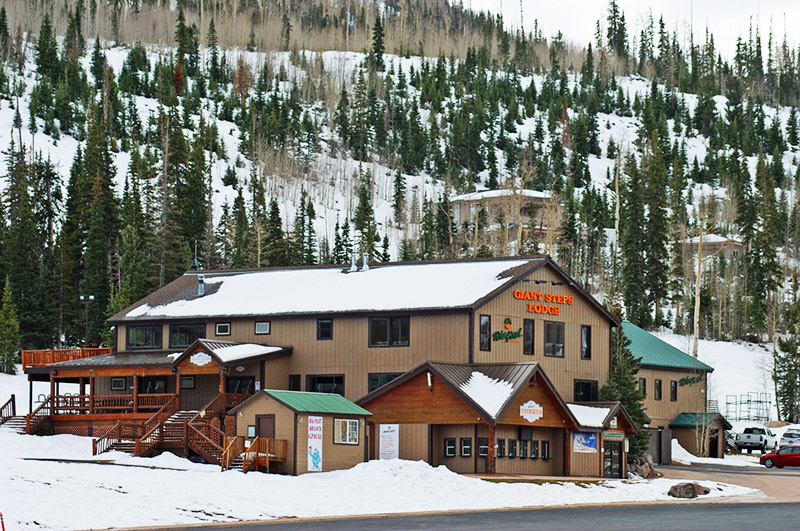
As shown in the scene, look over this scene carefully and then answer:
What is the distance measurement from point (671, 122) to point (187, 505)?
518 feet

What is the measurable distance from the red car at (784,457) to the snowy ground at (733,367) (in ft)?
75.2

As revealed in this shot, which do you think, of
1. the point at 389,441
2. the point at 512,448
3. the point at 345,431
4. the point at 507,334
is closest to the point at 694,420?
the point at 507,334

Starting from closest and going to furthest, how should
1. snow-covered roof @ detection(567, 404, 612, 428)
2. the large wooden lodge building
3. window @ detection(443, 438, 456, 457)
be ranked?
window @ detection(443, 438, 456, 457), the large wooden lodge building, snow-covered roof @ detection(567, 404, 612, 428)

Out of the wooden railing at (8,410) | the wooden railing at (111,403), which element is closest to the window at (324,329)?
the wooden railing at (111,403)

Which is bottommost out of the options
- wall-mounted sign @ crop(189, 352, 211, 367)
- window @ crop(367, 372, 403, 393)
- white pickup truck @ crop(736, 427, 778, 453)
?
white pickup truck @ crop(736, 427, 778, 453)

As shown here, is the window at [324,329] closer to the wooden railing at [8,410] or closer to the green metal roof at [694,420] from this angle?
the wooden railing at [8,410]

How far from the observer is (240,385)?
158ft

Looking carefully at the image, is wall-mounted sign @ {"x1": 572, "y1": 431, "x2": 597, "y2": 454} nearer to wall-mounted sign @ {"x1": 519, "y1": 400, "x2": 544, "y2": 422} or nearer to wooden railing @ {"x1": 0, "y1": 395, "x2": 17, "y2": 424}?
wall-mounted sign @ {"x1": 519, "y1": 400, "x2": 544, "y2": 422}

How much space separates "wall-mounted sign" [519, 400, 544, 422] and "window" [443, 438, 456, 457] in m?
2.83

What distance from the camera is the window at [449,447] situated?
42344mm

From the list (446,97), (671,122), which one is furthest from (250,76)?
(671,122)

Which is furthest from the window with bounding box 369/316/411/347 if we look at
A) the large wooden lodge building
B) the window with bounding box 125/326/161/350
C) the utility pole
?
the utility pole

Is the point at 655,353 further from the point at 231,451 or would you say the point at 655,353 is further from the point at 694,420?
the point at 231,451

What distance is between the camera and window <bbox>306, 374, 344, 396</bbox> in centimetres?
4747
